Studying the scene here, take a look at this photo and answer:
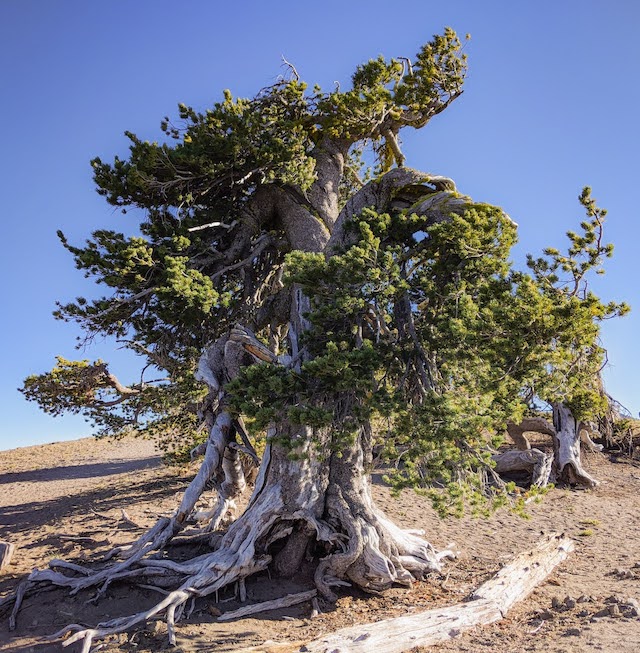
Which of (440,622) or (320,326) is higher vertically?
(320,326)

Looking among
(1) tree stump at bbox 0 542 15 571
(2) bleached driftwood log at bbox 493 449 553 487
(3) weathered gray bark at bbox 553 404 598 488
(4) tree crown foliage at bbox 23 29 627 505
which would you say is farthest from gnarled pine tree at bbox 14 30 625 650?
(3) weathered gray bark at bbox 553 404 598 488

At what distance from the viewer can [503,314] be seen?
646 centimetres

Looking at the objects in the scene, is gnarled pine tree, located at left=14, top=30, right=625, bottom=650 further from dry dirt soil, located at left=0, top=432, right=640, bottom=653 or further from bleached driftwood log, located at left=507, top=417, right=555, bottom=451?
bleached driftwood log, located at left=507, top=417, right=555, bottom=451

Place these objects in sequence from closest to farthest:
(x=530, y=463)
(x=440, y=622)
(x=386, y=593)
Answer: (x=440, y=622) < (x=386, y=593) < (x=530, y=463)

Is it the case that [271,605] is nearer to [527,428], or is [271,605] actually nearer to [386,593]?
[386,593]

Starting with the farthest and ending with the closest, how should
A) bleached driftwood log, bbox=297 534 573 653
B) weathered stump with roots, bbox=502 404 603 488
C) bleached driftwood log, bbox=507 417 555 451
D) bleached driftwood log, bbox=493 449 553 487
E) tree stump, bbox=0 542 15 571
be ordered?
1. bleached driftwood log, bbox=507 417 555 451
2. weathered stump with roots, bbox=502 404 603 488
3. bleached driftwood log, bbox=493 449 553 487
4. tree stump, bbox=0 542 15 571
5. bleached driftwood log, bbox=297 534 573 653

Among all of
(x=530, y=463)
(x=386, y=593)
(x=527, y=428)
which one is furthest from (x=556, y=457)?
(x=386, y=593)

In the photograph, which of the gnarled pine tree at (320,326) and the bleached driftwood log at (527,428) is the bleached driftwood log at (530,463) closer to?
the bleached driftwood log at (527,428)

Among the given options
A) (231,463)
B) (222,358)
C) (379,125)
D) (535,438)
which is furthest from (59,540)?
(535,438)

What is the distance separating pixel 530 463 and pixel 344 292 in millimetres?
13005

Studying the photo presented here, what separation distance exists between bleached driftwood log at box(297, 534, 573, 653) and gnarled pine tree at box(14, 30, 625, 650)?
145 centimetres

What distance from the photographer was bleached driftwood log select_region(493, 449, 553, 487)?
17.2 m

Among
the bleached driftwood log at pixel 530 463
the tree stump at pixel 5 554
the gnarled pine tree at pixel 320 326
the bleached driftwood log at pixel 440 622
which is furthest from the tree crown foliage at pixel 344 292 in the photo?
the bleached driftwood log at pixel 530 463

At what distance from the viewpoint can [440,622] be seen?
7.03m
